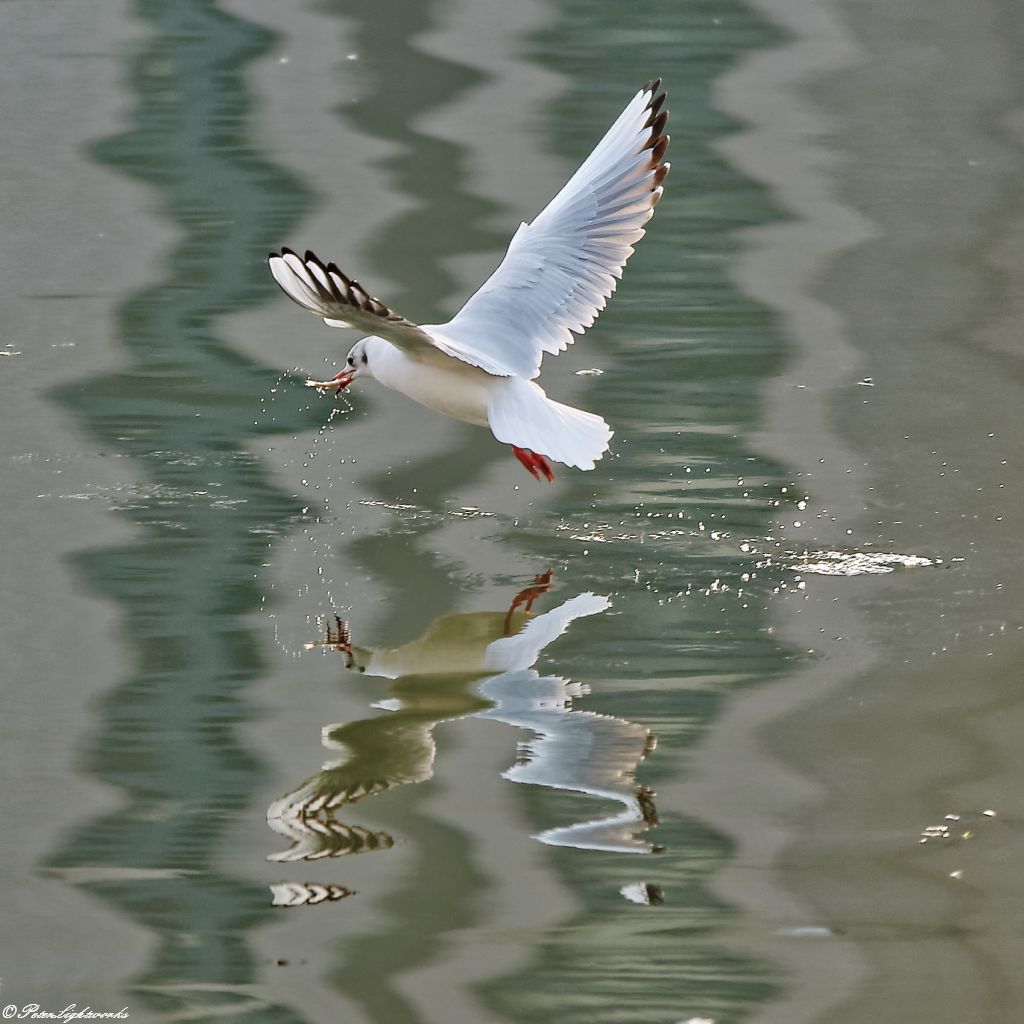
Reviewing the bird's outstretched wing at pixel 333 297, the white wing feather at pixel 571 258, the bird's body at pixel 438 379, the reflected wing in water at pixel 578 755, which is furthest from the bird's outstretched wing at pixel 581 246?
Result: the reflected wing in water at pixel 578 755

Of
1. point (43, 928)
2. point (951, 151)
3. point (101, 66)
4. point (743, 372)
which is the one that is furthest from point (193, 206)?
point (43, 928)

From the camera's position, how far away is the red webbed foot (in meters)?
5.79

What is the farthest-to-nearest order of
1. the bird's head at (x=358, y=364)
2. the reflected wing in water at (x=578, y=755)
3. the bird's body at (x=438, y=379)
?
the bird's head at (x=358, y=364) < the bird's body at (x=438, y=379) < the reflected wing in water at (x=578, y=755)

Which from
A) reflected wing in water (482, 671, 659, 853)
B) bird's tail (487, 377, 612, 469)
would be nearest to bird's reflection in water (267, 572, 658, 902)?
reflected wing in water (482, 671, 659, 853)

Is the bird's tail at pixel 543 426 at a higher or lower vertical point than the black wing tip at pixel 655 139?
lower

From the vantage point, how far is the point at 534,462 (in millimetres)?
5816

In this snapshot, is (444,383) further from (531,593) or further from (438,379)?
(531,593)

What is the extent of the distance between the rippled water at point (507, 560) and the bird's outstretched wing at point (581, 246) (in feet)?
1.55

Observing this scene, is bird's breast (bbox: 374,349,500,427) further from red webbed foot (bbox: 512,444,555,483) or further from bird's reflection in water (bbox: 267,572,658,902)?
bird's reflection in water (bbox: 267,572,658,902)

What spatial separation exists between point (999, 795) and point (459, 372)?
2087 millimetres

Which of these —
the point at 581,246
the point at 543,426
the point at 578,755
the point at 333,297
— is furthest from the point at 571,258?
the point at 578,755

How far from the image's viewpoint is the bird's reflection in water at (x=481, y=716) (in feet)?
13.4

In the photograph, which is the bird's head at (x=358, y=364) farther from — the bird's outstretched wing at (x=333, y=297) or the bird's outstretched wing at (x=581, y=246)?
the bird's outstretched wing at (x=333, y=297)

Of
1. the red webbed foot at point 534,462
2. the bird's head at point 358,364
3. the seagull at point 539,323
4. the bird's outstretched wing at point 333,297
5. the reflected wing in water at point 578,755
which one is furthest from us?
the bird's head at point 358,364
